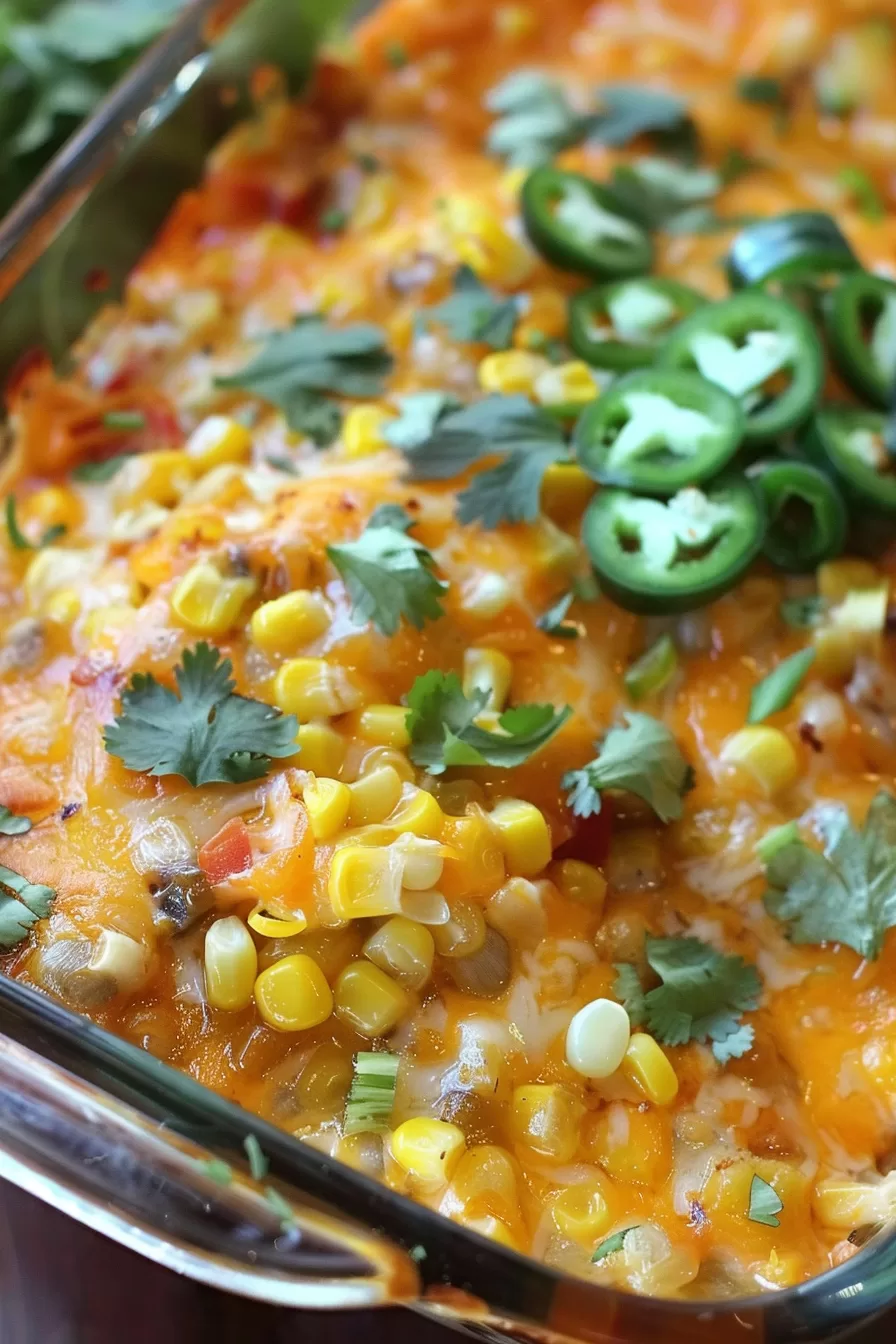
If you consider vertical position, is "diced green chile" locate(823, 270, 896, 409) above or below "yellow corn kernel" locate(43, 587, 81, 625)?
below

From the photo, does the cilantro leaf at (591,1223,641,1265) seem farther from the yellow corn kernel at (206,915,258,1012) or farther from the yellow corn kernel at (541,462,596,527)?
the yellow corn kernel at (541,462,596,527)

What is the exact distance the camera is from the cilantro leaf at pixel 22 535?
6.66ft

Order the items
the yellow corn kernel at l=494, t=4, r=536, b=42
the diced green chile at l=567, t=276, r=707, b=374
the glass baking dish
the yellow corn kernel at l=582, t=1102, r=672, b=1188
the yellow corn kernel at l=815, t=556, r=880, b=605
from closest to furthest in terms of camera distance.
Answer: the glass baking dish < the yellow corn kernel at l=582, t=1102, r=672, b=1188 < the yellow corn kernel at l=815, t=556, r=880, b=605 < the diced green chile at l=567, t=276, r=707, b=374 < the yellow corn kernel at l=494, t=4, r=536, b=42

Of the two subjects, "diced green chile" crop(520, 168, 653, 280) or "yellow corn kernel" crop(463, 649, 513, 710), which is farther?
→ "diced green chile" crop(520, 168, 653, 280)

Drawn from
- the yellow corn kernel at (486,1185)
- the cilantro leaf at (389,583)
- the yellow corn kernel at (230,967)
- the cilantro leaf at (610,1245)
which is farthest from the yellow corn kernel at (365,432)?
the cilantro leaf at (610,1245)

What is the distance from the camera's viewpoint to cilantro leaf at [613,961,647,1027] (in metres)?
1.59

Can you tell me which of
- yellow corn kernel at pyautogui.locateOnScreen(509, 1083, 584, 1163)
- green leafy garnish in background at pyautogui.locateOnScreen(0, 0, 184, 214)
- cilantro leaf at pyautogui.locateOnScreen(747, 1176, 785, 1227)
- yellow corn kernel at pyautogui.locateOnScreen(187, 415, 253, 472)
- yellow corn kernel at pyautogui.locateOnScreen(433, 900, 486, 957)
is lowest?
cilantro leaf at pyautogui.locateOnScreen(747, 1176, 785, 1227)

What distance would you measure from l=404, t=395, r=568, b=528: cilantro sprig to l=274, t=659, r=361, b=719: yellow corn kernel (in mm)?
337

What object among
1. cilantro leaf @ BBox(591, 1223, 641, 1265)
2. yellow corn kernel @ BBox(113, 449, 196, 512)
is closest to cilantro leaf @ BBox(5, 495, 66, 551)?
yellow corn kernel @ BBox(113, 449, 196, 512)

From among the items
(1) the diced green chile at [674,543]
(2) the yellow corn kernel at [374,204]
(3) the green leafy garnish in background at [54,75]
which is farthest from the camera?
(3) the green leafy garnish in background at [54,75]

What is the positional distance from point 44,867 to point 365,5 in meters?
2.54

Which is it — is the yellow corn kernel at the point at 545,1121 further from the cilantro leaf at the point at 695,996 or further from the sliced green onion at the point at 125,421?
the sliced green onion at the point at 125,421

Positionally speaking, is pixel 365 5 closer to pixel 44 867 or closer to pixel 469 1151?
pixel 44 867

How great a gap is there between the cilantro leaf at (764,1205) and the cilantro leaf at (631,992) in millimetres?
233
